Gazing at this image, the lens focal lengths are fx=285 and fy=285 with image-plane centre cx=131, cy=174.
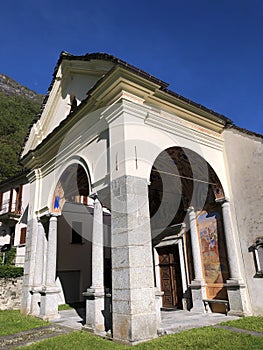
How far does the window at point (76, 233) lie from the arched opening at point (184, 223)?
4564mm

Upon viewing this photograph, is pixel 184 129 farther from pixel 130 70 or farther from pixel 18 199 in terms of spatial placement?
pixel 18 199

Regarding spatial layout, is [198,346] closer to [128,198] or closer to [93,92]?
[128,198]

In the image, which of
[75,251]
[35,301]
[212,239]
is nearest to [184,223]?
[212,239]

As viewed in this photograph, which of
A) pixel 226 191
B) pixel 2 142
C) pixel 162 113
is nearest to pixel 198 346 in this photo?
pixel 226 191

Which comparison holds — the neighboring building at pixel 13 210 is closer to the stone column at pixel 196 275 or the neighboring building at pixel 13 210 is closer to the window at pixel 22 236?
the window at pixel 22 236

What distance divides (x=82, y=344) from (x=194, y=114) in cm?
590

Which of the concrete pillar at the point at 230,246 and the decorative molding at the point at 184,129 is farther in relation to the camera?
the concrete pillar at the point at 230,246

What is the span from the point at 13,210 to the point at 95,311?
46.9 feet

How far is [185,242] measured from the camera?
9.12 metres

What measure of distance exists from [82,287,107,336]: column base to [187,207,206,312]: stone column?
11.4ft

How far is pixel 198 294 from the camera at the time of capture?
8.23 metres

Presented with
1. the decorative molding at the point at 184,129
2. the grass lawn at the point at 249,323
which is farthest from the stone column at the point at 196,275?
the decorative molding at the point at 184,129

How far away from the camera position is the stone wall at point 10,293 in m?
10.5

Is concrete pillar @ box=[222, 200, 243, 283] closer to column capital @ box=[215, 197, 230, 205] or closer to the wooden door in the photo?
column capital @ box=[215, 197, 230, 205]
